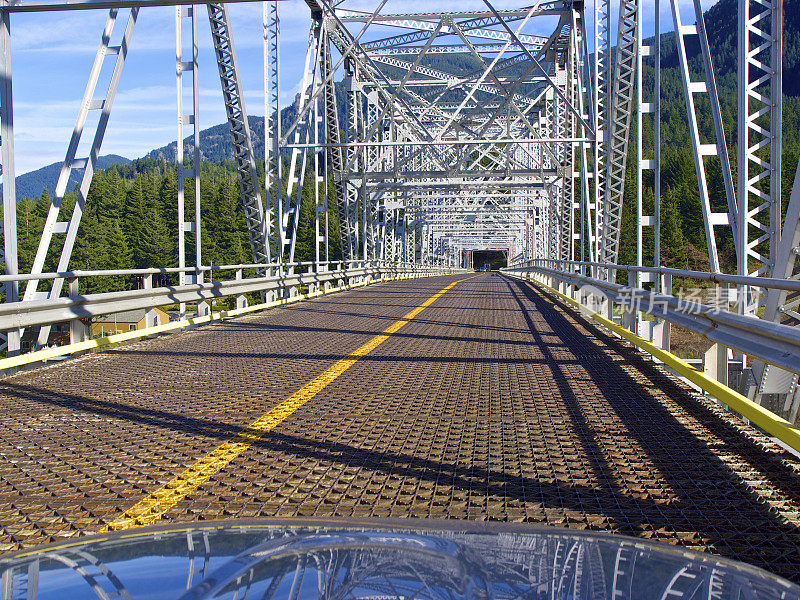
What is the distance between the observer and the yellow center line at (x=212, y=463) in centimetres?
401

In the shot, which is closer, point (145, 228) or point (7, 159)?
point (7, 159)

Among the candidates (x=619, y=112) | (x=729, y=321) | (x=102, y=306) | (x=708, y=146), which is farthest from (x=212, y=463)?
(x=619, y=112)

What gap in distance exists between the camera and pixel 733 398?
6.11 meters

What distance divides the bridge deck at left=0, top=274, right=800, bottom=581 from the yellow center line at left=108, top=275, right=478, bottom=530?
6 centimetres

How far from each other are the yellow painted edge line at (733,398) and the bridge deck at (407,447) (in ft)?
0.57

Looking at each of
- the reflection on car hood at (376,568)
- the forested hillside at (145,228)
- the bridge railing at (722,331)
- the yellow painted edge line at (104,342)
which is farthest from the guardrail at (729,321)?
the forested hillside at (145,228)

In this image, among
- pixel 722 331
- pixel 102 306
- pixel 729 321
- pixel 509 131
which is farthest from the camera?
pixel 509 131

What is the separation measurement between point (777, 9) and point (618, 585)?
29.6 ft

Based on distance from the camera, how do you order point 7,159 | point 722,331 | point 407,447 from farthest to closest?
1. point 7,159
2. point 722,331
3. point 407,447

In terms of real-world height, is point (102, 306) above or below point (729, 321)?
below

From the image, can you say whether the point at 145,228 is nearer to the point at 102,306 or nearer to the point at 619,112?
the point at 619,112

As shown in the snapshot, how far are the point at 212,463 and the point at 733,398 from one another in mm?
3850

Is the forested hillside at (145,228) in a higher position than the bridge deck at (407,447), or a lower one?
higher

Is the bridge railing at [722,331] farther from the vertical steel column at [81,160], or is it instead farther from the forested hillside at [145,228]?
the forested hillside at [145,228]
